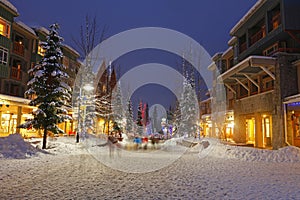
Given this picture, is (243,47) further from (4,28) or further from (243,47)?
(4,28)

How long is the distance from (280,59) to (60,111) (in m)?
16.6

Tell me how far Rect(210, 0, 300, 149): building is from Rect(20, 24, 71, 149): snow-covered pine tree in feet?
46.4

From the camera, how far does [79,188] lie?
738cm

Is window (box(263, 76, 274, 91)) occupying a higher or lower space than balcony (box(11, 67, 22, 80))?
lower

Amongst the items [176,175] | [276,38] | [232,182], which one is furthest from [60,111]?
[276,38]

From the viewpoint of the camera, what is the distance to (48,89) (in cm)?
1969

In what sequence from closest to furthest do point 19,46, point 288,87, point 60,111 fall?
point 288,87 < point 60,111 < point 19,46

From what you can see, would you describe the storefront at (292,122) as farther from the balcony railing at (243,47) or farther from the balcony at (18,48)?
the balcony at (18,48)

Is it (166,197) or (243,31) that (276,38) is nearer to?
(243,31)

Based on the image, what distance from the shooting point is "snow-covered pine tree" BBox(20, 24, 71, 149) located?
1931 centimetres

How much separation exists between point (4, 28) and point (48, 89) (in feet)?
40.5

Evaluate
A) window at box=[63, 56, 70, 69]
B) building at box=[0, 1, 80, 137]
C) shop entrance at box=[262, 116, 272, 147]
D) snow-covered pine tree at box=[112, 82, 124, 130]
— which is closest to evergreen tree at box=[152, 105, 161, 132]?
snow-covered pine tree at box=[112, 82, 124, 130]

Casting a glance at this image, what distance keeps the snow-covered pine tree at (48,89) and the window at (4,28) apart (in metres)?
10.2

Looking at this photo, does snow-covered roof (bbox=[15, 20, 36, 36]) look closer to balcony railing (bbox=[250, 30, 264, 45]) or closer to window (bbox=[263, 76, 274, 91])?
balcony railing (bbox=[250, 30, 264, 45])
